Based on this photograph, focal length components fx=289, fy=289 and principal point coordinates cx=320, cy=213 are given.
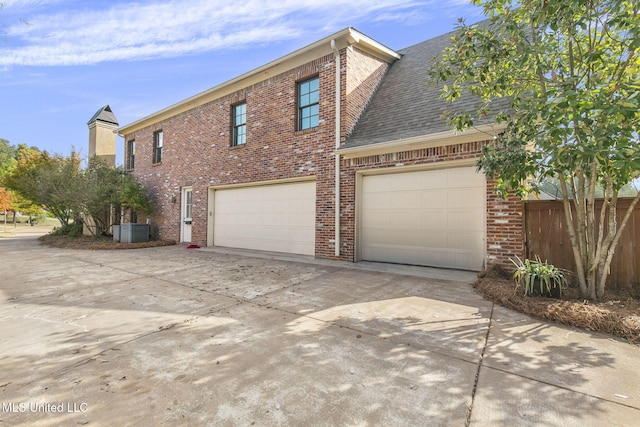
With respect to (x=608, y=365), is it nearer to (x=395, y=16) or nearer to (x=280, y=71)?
(x=395, y=16)

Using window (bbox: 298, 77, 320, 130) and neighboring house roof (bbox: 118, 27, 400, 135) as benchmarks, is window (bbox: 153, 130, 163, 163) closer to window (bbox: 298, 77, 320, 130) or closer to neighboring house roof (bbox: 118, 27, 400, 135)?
neighboring house roof (bbox: 118, 27, 400, 135)

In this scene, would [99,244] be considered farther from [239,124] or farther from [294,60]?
[294,60]

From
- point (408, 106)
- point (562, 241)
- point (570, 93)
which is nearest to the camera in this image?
point (570, 93)

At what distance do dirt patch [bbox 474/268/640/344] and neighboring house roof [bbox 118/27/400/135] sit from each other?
686 cm

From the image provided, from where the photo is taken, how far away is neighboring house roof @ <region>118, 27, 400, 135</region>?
305 inches

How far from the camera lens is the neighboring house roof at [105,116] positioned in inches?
604

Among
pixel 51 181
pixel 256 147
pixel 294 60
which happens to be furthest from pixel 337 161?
pixel 51 181

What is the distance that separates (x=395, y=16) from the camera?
741cm

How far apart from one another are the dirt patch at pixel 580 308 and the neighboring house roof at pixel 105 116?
1881cm

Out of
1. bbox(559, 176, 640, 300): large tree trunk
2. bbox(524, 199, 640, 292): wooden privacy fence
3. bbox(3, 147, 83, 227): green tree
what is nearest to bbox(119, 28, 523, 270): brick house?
bbox(524, 199, 640, 292): wooden privacy fence

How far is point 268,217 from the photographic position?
A: 9500 millimetres

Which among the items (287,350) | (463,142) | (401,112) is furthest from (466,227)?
(287,350)

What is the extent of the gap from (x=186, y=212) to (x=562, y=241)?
480 inches

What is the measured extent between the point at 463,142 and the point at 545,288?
318 cm
